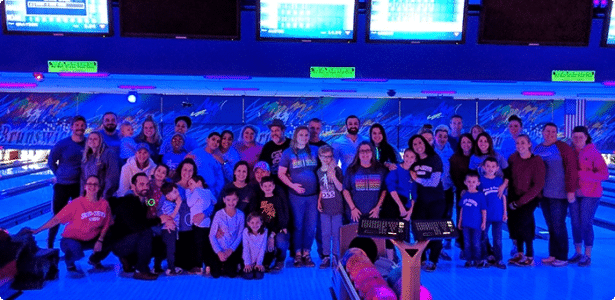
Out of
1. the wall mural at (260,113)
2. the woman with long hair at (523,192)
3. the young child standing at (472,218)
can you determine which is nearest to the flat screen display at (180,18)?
the young child standing at (472,218)

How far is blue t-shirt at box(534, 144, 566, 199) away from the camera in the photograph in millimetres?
3520

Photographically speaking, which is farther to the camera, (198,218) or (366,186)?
(366,186)

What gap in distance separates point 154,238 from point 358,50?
192 cm

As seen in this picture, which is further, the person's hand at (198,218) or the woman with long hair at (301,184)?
the woman with long hair at (301,184)

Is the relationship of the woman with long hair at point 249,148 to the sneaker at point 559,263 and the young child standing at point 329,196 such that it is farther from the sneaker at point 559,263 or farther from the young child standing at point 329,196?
the sneaker at point 559,263

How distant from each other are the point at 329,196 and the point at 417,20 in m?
1.32

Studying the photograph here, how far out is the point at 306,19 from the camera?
323 cm

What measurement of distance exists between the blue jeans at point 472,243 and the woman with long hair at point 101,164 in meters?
2.53

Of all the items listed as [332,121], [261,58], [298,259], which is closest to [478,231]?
[298,259]

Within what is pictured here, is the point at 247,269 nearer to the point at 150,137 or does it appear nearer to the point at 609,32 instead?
the point at 150,137

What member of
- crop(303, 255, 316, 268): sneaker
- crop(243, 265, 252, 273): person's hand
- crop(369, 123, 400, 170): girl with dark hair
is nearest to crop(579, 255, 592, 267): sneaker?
crop(369, 123, 400, 170): girl with dark hair

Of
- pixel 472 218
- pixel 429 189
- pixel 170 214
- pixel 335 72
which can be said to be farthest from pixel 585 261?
pixel 170 214

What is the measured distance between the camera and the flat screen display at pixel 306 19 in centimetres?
320

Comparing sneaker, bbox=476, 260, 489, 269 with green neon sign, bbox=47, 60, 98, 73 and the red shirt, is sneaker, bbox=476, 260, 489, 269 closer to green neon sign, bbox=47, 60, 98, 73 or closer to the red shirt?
the red shirt
